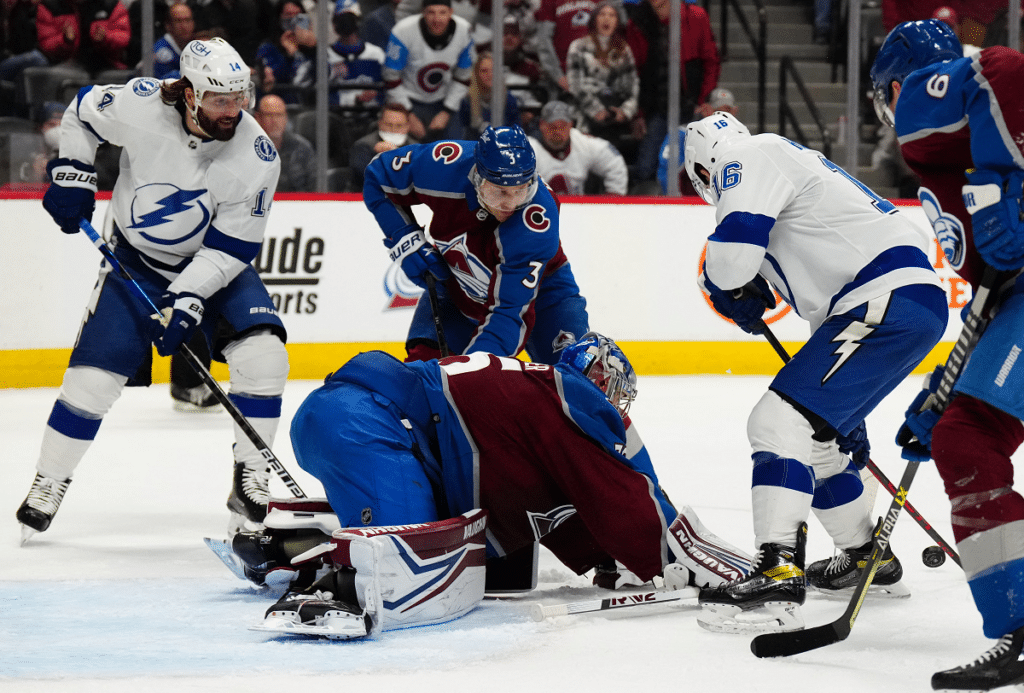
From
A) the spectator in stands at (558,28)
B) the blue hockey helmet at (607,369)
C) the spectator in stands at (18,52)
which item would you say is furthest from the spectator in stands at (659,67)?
the blue hockey helmet at (607,369)

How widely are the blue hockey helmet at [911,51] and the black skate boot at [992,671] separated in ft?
3.41

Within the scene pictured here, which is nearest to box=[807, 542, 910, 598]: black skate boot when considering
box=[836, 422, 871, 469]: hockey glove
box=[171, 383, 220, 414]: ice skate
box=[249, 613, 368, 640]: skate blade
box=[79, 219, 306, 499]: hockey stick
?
box=[836, 422, 871, 469]: hockey glove

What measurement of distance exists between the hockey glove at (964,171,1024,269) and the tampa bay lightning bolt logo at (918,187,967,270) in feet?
0.50

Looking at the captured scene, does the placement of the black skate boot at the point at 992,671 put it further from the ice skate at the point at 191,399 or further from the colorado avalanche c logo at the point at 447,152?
the ice skate at the point at 191,399

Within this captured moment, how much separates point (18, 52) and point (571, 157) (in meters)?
2.92

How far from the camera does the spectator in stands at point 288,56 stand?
6891mm

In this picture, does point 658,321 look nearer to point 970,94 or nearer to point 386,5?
point 386,5

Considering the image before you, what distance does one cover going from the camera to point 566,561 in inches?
118

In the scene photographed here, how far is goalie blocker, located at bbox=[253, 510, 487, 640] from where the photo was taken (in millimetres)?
2566

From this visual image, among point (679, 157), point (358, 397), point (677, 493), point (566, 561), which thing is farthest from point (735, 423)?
point (358, 397)

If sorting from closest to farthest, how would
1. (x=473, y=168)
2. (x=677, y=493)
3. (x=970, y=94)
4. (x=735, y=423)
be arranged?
(x=970, y=94)
(x=473, y=168)
(x=677, y=493)
(x=735, y=423)

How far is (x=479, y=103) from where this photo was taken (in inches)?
282

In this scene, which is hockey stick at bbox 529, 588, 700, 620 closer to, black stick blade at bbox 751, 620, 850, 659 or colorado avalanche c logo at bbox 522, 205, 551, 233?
black stick blade at bbox 751, 620, 850, 659

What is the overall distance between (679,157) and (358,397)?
4.91 metres
